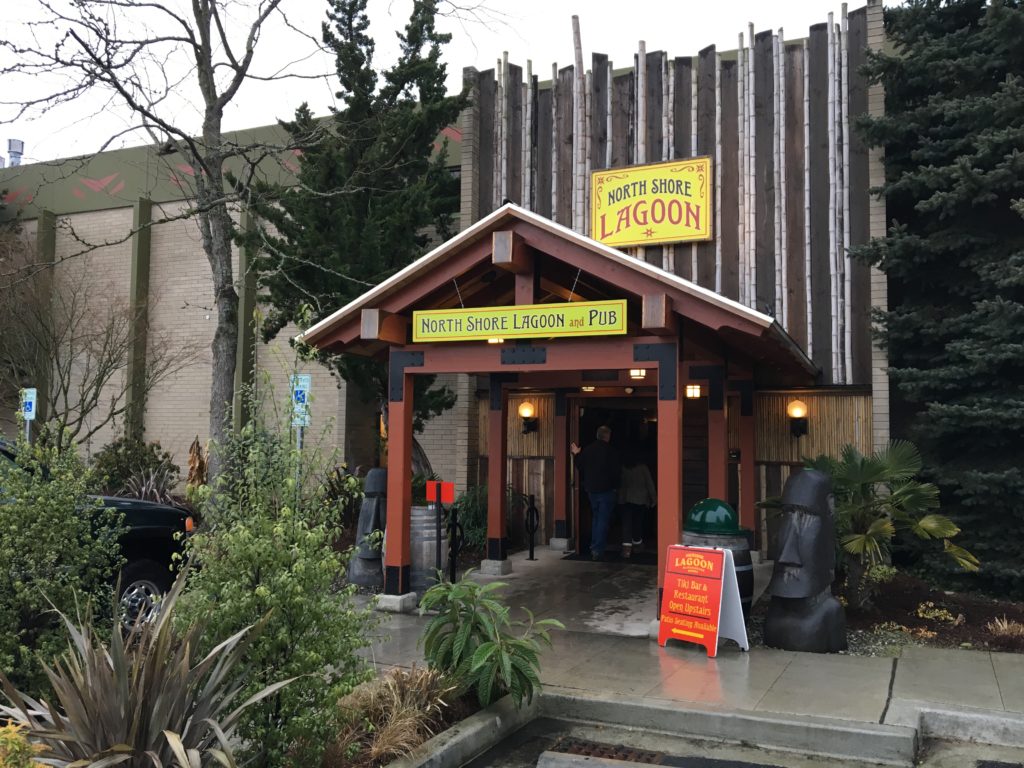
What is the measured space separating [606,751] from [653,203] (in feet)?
29.2

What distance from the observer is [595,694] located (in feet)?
19.4

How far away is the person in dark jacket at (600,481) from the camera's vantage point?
457 inches

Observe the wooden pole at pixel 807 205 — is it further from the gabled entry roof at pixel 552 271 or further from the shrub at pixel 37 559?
the shrub at pixel 37 559

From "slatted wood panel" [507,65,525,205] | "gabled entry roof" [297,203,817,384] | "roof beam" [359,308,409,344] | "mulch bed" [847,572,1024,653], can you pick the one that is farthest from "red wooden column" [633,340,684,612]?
"slatted wood panel" [507,65,525,205]

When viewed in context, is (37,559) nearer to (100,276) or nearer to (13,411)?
(100,276)

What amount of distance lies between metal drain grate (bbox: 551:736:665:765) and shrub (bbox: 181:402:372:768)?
1538 millimetres

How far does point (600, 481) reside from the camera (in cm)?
1159

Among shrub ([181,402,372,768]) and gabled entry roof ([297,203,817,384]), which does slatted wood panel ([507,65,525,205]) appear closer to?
gabled entry roof ([297,203,817,384])

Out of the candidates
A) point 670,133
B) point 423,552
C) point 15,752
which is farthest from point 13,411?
point 15,752

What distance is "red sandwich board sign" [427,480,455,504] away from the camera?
29.8 feet

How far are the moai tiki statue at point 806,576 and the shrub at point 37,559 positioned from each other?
546 cm

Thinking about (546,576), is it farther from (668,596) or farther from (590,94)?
(590,94)

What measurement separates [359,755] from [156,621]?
4.31ft

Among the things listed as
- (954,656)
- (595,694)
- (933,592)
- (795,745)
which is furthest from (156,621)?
(933,592)
